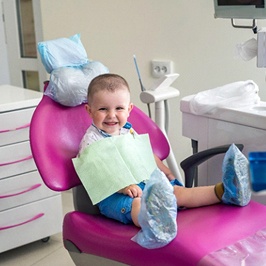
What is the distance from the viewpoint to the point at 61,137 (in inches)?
63.6

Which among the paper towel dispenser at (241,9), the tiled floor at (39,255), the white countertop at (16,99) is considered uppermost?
the paper towel dispenser at (241,9)

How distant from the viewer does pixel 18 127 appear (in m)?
2.16

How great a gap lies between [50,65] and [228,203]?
788 mm

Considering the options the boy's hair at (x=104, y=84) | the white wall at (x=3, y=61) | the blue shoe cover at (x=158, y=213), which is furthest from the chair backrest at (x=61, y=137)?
the white wall at (x=3, y=61)

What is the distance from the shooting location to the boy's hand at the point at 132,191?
4.99 feet

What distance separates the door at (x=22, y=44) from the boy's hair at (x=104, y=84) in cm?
156

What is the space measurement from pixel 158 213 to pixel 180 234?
10 cm

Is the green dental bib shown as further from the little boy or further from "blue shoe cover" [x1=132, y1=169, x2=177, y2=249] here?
"blue shoe cover" [x1=132, y1=169, x2=177, y2=249]

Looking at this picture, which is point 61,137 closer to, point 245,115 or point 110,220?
point 110,220

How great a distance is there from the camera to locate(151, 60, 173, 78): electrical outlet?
2473 mm

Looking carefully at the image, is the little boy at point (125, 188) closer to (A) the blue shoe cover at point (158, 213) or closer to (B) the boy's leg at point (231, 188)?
(B) the boy's leg at point (231, 188)

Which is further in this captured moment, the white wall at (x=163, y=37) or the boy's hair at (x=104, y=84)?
the white wall at (x=163, y=37)

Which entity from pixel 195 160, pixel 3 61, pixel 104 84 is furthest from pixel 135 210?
pixel 3 61

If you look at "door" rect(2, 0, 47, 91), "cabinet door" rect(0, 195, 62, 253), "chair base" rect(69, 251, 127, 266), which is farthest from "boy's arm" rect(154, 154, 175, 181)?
"door" rect(2, 0, 47, 91)
